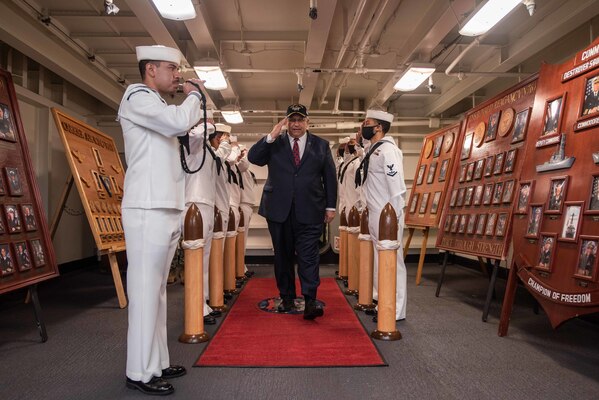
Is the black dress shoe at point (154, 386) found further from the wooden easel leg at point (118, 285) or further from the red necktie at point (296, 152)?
the wooden easel leg at point (118, 285)

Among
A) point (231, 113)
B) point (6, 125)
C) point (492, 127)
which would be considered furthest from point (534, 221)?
point (231, 113)

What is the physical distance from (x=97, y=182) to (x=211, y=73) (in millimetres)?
1980

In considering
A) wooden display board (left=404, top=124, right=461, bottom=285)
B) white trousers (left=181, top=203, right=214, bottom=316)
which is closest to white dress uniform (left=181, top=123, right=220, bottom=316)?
white trousers (left=181, top=203, right=214, bottom=316)

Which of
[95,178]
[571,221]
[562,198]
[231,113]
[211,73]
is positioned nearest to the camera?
[571,221]

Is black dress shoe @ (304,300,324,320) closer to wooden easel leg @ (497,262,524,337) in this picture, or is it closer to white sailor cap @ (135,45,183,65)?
wooden easel leg @ (497,262,524,337)

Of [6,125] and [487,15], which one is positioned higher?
[487,15]

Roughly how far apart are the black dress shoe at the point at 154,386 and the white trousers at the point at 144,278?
0.03 meters

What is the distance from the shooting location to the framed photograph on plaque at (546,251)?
279 centimetres

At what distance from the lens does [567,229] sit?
106 inches

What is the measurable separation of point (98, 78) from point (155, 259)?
5.71 metres

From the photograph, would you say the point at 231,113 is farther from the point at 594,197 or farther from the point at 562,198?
the point at 594,197

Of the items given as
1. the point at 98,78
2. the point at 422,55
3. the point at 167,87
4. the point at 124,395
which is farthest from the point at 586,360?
the point at 98,78

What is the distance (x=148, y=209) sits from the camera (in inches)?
83.0

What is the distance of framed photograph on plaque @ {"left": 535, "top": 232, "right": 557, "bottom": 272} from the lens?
2.79 metres
